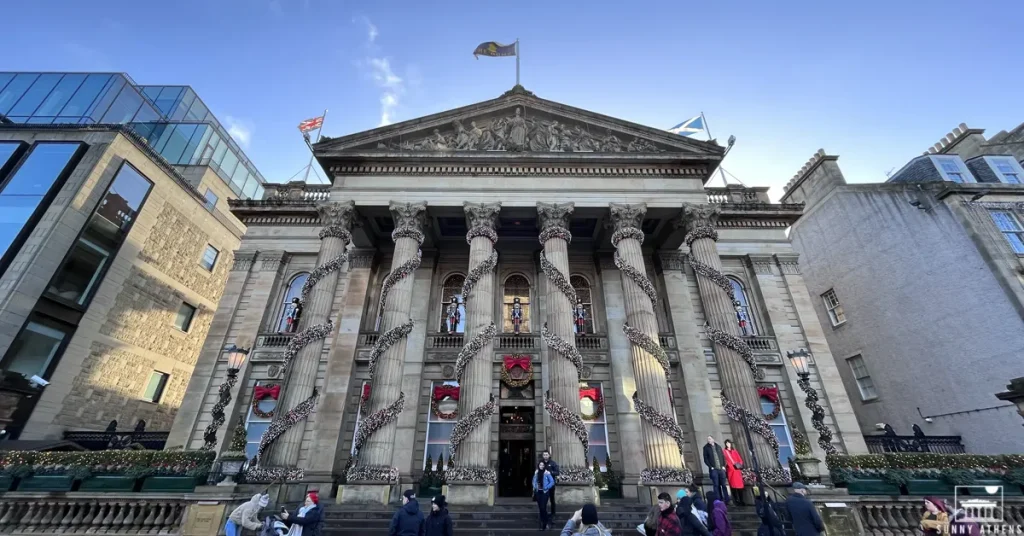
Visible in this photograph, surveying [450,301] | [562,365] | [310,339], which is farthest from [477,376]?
[450,301]

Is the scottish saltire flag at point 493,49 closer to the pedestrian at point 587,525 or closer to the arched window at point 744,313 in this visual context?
the arched window at point 744,313

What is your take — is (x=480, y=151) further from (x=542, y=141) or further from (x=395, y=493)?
(x=395, y=493)

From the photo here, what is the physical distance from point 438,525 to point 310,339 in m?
9.60

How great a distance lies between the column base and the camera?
1220cm

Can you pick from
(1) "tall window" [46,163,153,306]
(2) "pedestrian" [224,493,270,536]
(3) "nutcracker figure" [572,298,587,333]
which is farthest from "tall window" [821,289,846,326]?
(1) "tall window" [46,163,153,306]

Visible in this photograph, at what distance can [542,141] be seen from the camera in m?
18.7

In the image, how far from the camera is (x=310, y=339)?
47.3ft

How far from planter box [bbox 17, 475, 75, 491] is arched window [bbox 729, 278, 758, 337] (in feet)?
78.5

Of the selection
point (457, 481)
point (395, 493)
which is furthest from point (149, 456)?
point (457, 481)

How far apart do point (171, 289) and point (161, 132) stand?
13.4m

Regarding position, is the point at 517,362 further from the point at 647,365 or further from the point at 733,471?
the point at 733,471

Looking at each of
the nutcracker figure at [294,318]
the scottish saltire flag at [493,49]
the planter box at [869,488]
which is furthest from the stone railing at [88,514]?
the scottish saltire flag at [493,49]

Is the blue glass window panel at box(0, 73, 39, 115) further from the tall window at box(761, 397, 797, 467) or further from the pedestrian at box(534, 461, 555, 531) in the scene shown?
the tall window at box(761, 397, 797, 467)

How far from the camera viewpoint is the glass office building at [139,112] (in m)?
24.7
